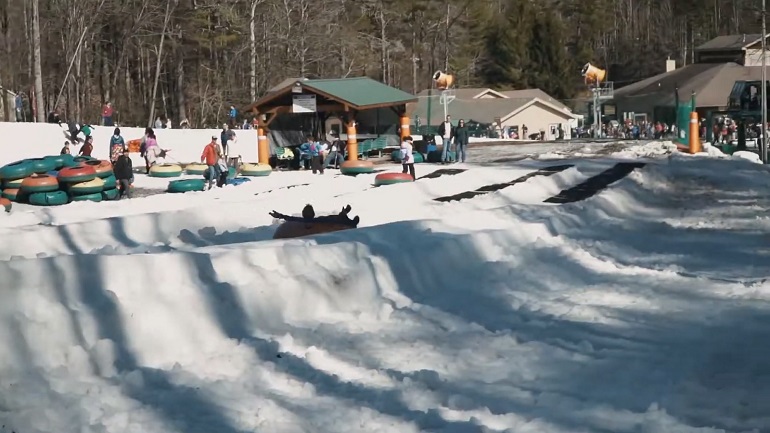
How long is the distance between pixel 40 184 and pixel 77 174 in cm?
94

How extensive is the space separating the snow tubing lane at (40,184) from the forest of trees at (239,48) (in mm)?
22038

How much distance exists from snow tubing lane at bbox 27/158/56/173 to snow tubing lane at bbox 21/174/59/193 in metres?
1.11

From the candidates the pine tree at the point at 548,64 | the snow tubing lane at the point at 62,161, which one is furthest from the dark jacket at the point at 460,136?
the pine tree at the point at 548,64

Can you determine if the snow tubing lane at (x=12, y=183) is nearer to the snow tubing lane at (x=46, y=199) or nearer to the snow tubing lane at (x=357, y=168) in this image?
the snow tubing lane at (x=46, y=199)

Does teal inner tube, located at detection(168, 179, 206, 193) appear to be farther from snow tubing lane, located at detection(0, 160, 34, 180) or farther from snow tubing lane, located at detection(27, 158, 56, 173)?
snow tubing lane, located at detection(0, 160, 34, 180)

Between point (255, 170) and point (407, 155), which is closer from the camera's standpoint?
point (407, 155)

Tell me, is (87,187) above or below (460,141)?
below

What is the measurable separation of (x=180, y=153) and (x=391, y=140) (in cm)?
834

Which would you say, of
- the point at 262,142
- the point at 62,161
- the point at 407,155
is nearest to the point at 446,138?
the point at 262,142

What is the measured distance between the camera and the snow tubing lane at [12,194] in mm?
25625

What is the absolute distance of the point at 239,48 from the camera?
6400cm

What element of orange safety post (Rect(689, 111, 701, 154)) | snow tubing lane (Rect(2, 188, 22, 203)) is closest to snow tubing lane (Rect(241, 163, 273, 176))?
snow tubing lane (Rect(2, 188, 22, 203))

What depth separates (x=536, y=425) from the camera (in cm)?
641

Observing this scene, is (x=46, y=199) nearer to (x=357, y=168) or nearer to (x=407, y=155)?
(x=357, y=168)
